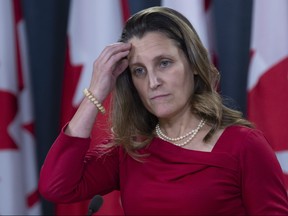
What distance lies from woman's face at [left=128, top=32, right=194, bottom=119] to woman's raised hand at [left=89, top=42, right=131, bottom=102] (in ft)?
0.14

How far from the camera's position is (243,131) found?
111 cm

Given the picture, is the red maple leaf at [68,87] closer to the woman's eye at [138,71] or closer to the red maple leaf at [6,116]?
the red maple leaf at [6,116]

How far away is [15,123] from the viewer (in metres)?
1.77

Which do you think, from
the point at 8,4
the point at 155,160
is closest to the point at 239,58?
the point at 155,160

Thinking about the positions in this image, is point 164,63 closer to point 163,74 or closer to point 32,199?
point 163,74

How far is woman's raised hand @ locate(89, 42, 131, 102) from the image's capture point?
1220 mm

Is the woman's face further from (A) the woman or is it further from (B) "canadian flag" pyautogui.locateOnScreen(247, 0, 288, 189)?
(B) "canadian flag" pyautogui.locateOnScreen(247, 0, 288, 189)

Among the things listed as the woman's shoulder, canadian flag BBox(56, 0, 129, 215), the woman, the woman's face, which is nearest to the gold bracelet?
the woman

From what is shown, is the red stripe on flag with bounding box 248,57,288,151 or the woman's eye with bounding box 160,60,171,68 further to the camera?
the red stripe on flag with bounding box 248,57,288,151

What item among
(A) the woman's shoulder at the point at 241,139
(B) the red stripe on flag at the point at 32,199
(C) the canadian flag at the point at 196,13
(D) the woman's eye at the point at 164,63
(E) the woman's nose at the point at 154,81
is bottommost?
(B) the red stripe on flag at the point at 32,199

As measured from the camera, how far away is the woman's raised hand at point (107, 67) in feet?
4.00

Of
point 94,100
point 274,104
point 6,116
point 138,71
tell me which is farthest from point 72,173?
point 274,104

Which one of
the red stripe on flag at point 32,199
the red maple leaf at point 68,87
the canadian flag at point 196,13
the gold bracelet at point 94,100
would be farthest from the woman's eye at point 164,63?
the red stripe on flag at point 32,199

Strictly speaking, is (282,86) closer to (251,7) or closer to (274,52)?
(274,52)
